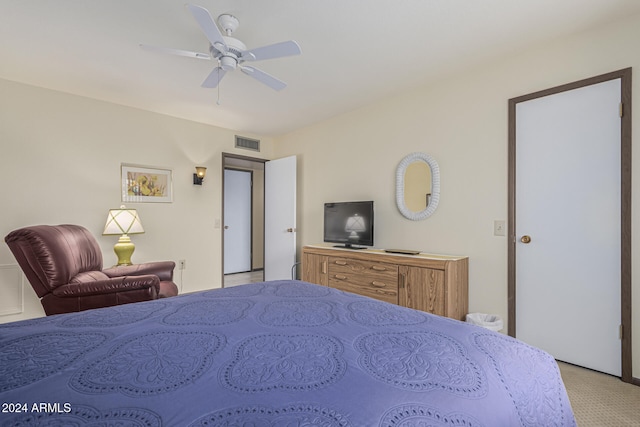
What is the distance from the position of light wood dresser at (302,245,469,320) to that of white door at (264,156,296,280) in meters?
1.05

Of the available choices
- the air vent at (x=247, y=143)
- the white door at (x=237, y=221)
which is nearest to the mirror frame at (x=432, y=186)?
the air vent at (x=247, y=143)

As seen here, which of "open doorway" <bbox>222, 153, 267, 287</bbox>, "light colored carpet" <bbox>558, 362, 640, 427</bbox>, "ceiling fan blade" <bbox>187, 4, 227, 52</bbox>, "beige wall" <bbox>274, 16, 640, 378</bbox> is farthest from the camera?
"open doorway" <bbox>222, 153, 267, 287</bbox>

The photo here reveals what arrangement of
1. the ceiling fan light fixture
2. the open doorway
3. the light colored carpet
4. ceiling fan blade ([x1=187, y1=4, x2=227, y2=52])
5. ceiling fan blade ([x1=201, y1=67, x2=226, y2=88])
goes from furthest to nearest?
the open doorway, ceiling fan blade ([x1=201, y1=67, x2=226, y2=88]), the ceiling fan light fixture, the light colored carpet, ceiling fan blade ([x1=187, y1=4, x2=227, y2=52])

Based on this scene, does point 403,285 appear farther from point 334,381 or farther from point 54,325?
point 54,325

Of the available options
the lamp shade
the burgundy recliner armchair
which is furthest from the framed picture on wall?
the burgundy recliner armchair

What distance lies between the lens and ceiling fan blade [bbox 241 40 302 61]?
6.03ft

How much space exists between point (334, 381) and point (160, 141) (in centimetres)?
409

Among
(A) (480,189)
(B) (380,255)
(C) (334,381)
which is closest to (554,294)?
(A) (480,189)

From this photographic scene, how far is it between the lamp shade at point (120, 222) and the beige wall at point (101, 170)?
0.39 meters

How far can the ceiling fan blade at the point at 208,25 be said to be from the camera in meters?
1.53

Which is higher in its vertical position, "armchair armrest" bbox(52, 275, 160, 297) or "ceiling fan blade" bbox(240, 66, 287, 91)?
"ceiling fan blade" bbox(240, 66, 287, 91)

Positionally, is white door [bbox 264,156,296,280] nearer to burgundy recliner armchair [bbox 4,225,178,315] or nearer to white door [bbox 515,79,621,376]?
burgundy recliner armchair [bbox 4,225,178,315]

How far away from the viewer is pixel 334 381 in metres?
0.72

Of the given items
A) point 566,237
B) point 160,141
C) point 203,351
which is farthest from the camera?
point 160,141
